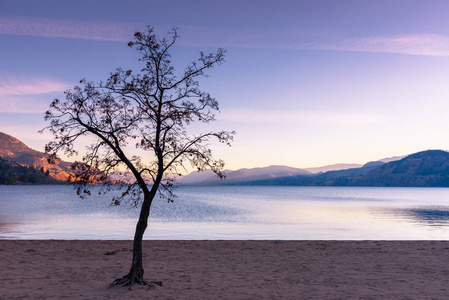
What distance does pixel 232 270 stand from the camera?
2048cm

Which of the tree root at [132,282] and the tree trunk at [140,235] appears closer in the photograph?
the tree trunk at [140,235]

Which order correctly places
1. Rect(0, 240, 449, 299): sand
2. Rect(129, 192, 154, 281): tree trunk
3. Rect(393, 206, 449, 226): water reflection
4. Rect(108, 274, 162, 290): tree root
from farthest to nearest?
1. Rect(393, 206, 449, 226): water reflection
2. Rect(108, 274, 162, 290): tree root
3. Rect(129, 192, 154, 281): tree trunk
4. Rect(0, 240, 449, 299): sand

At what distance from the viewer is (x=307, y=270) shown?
20625 millimetres

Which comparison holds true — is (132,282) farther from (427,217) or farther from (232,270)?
(427,217)

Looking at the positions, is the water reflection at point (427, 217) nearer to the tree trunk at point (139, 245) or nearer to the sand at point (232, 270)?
the sand at point (232, 270)

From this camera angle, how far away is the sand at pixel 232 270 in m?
15.5

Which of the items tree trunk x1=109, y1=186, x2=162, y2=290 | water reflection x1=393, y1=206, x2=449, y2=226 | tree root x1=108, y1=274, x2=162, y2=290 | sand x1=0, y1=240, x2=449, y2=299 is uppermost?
tree trunk x1=109, y1=186, x2=162, y2=290

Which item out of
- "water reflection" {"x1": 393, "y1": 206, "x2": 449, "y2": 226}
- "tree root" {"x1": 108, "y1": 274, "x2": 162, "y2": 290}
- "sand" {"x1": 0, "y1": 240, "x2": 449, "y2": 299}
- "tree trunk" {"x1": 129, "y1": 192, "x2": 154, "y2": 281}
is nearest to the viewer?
"sand" {"x1": 0, "y1": 240, "x2": 449, "y2": 299}

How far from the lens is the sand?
50.8 feet

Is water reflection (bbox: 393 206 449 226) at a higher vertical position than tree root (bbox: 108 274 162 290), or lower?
lower

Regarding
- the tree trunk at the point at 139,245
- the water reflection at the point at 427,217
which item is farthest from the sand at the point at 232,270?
the water reflection at the point at 427,217

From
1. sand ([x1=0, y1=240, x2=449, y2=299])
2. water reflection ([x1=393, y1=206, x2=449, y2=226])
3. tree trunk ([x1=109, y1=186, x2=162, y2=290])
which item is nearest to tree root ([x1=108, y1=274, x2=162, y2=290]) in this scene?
tree trunk ([x1=109, y1=186, x2=162, y2=290])

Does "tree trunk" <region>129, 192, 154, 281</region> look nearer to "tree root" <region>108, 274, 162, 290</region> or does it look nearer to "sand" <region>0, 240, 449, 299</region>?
"tree root" <region>108, 274, 162, 290</region>

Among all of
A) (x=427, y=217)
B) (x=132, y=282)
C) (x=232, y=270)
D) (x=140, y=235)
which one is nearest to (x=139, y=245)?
(x=140, y=235)
